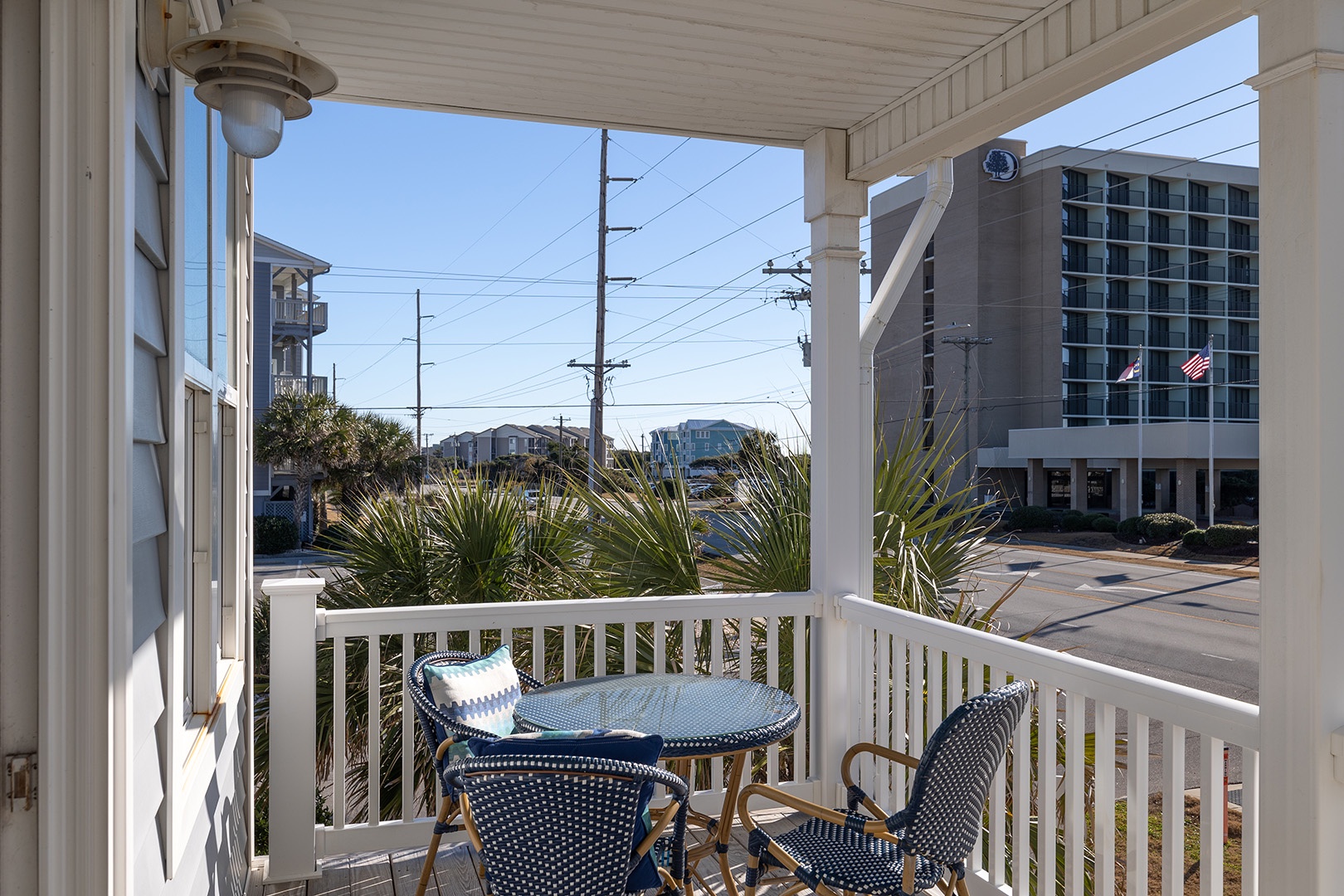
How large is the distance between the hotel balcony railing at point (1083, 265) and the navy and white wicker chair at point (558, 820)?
44.6 meters

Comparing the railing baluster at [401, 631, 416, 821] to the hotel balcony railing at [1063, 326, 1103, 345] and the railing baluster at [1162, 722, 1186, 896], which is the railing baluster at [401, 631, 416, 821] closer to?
the railing baluster at [1162, 722, 1186, 896]

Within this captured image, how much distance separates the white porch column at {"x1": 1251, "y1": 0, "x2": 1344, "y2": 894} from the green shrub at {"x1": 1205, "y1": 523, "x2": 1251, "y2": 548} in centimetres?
2225

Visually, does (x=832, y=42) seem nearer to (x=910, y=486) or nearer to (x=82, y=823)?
(x=910, y=486)

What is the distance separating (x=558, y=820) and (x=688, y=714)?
839mm

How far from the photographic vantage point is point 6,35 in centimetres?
119

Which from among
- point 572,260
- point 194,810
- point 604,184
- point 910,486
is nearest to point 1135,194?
point 572,260

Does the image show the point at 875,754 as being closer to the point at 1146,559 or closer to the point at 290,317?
the point at 1146,559

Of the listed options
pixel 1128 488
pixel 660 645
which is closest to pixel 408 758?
pixel 660 645

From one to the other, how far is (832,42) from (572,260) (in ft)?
160

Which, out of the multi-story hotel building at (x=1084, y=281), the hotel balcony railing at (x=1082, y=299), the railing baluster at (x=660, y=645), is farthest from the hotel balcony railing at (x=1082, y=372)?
the railing baluster at (x=660, y=645)

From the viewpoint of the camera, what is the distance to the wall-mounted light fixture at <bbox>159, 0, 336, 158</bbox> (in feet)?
5.14

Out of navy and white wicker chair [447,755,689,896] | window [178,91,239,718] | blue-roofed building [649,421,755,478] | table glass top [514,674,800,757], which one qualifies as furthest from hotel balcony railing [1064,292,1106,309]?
navy and white wicker chair [447,755,689,896]

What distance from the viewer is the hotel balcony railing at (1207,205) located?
40438 mm

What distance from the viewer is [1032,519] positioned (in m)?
30.2
